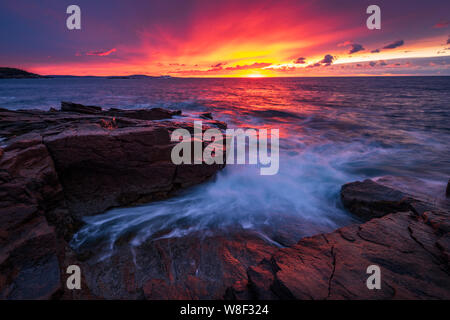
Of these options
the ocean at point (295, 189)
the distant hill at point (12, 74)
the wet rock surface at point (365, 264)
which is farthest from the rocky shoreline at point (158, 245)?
the distant hill at point (12, 74)

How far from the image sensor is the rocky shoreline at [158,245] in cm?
245

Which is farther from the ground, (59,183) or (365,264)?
(59,183)

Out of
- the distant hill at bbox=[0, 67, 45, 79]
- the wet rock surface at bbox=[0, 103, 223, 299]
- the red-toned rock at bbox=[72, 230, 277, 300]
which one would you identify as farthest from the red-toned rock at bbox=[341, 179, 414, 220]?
the distant hill at bbox=[0, 67, 45, 79]

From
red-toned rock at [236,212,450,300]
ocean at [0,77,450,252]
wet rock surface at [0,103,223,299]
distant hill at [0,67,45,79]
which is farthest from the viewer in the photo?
distant hill at [0,67,45,79]

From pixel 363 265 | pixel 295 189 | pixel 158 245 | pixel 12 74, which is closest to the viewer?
pixel 363 265

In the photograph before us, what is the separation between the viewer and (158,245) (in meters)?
3.99

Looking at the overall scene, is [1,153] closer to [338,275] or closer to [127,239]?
[127,239]

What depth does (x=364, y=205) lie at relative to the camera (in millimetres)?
4996

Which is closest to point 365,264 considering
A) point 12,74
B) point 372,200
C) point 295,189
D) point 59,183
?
point 372,200

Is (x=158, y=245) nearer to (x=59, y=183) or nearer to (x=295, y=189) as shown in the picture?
(x=59, y=183)

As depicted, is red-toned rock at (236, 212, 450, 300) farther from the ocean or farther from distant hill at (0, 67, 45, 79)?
distant hill at (0, 67, 45, 79)

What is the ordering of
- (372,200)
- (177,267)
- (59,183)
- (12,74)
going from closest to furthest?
1. (177,267)
2. (59,183)
3. (372,200)
4. (12,74)

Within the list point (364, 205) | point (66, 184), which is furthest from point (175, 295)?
point (364, 205)

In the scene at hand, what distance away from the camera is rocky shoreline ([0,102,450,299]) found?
245cm
